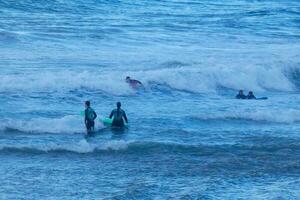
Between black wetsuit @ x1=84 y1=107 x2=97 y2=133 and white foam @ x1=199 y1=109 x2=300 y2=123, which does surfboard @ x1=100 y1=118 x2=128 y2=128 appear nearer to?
black wetsuit @ x1=84 y1=107 x2=97 y2=133

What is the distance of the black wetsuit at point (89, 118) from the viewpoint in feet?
67.3

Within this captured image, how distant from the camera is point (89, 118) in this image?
67.7 ft

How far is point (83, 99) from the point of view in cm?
2516

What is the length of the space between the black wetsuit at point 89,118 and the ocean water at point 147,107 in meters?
0.30

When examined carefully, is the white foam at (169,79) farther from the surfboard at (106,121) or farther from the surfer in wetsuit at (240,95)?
the surfboard at (106,121)

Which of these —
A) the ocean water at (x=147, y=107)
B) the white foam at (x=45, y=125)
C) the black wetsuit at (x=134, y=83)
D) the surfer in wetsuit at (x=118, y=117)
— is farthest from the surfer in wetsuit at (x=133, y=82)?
the white foam at (x=45, y=125)

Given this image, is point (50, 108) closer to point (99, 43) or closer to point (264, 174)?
point (264, 174)

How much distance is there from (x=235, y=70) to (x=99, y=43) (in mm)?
8666

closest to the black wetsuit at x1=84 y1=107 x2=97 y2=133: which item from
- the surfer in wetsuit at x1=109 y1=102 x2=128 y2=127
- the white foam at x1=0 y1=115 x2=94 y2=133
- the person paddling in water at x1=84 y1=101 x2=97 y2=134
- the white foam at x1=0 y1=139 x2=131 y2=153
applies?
the person paddling in water at x1=84 y1=101 x2=97 y2=134

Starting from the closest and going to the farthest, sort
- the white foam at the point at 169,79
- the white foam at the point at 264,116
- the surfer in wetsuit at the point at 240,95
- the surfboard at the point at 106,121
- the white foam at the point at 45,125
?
the white foam at the point at 45,125 → the surfboard at the point at 106,121 → the white foam at the point at 264,116 → the white foam at the point at 169,79 → the surfer in wetsuit at the point at 240,95

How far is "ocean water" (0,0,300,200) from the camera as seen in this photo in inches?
627

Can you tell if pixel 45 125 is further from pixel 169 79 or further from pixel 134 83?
pixel 169 79

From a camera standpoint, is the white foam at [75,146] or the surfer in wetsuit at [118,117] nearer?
the white foam at [75,146]

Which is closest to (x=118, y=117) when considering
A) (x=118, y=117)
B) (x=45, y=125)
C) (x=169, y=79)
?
(x=118, y=117)
